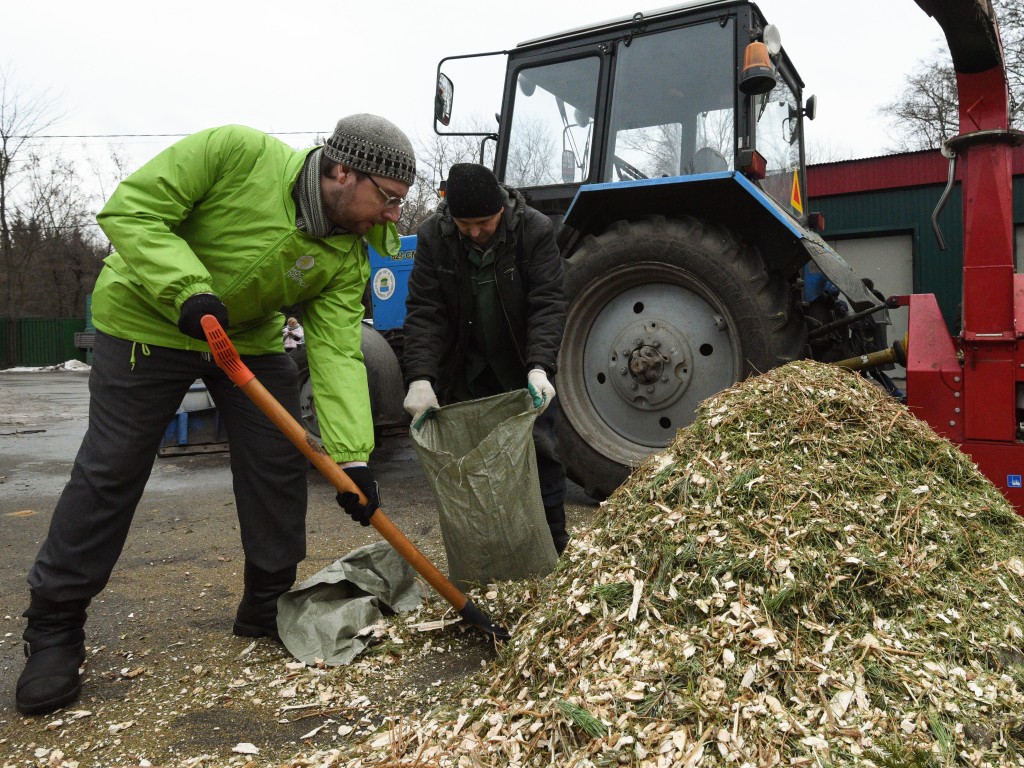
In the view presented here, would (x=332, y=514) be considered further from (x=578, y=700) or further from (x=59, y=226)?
(x=59, y=226)

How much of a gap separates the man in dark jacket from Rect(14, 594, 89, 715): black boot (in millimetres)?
1251

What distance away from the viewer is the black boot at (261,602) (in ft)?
8.52

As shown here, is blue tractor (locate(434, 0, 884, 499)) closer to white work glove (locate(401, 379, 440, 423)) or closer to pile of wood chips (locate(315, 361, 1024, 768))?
pile of wood chips (locate(315, 361, 1024, 768))

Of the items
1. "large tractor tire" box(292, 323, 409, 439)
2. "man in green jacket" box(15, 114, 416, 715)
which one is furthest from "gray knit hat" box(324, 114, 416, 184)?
"large tractor tire" box(292, 323, 409, 439)

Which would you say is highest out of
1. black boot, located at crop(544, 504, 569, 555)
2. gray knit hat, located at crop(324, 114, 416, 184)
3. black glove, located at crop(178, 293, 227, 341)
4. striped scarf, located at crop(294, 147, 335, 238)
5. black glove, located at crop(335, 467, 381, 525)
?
gray knit hat, located at crop(324, 114, 416, 184)

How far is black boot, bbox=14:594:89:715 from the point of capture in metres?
2.10

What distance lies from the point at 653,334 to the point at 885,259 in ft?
32.1

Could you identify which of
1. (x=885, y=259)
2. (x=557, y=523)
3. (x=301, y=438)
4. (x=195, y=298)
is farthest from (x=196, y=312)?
(x=885, y=259)

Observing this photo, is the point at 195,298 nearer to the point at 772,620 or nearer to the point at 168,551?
the point at 772,620

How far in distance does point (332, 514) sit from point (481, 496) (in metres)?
2.11

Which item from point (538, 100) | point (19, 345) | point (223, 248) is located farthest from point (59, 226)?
point (223, 248)

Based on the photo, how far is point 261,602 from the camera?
8.55ft

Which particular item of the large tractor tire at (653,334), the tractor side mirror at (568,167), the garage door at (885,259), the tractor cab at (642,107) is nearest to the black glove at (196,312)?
the large tractor tire at (653,334)

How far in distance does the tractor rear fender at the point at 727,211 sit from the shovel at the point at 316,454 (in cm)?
236
